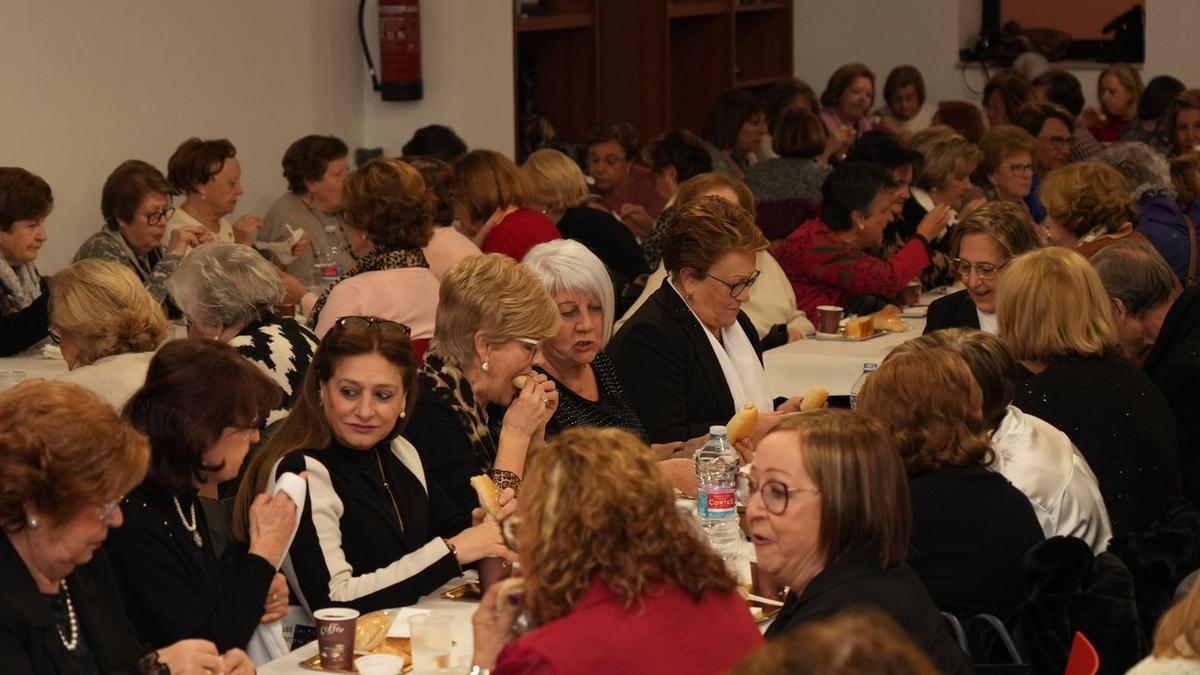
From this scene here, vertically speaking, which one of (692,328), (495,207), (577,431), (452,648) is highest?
(495,207)

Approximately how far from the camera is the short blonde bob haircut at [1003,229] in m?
5.21

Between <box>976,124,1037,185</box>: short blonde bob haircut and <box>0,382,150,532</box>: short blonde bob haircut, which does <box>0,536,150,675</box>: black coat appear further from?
<box>976,124,1037,185</box>: short blonde bob haircut

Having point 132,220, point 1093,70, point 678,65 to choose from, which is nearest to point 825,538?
point 132,220

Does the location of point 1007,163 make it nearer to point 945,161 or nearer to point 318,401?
point 945,161

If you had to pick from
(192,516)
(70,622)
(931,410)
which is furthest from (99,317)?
(931,410)

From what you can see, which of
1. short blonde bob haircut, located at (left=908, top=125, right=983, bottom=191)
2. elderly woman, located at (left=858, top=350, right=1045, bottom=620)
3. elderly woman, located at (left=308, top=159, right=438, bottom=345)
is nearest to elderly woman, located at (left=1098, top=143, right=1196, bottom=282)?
short blonde bob haircut, located at (left=908, top=125, right=983, bottom=191)

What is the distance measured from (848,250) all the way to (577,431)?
4.20m

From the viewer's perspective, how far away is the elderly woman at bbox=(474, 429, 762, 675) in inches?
80.8

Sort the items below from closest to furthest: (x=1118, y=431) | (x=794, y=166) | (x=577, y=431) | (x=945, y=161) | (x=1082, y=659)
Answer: (x=577, y=431), (x=1082, y=659), (x=1118, y=431), (x=945, y=161), (x=794, y=166)

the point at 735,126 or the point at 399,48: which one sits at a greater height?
the point at 399,48

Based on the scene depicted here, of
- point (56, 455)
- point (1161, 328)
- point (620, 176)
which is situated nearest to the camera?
point (56, 455)

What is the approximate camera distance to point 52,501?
7.83ft

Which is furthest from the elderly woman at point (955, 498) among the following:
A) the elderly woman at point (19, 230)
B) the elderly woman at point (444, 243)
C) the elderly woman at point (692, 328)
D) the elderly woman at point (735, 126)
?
the elderly woman at point (735, 126)

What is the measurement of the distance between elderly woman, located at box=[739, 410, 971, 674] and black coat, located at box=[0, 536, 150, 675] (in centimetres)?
103
